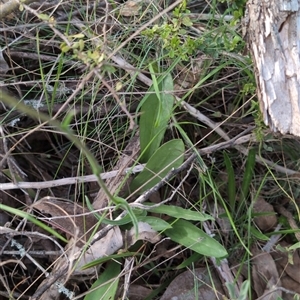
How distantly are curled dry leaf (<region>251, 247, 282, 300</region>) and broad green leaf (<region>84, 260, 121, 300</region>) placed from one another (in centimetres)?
35

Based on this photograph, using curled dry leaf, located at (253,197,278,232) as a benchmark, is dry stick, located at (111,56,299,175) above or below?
above

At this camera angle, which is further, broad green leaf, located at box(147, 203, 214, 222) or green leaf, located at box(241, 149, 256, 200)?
green leaf, located at box(241, 149, 256, 200)

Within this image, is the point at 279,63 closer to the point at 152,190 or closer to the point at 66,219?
the point at 152,190

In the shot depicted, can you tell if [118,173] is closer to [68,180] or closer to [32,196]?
[68,180]

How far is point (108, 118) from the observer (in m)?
1.13

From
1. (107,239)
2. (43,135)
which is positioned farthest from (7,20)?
(107,239)

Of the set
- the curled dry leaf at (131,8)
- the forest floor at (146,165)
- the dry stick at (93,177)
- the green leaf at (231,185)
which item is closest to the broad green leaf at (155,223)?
the forest floor at (146,165)

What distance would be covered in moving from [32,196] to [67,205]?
0.09m

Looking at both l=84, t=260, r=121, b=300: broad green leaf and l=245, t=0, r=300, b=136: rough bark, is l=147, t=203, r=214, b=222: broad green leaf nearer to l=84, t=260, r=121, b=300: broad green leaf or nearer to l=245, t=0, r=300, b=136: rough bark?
l=84, t=260, r=121, b=300: broad green leaf

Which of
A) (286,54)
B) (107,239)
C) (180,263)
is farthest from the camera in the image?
(180,263)

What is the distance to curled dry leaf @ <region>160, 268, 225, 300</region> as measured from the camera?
113 cm

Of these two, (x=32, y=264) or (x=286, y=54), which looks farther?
(x=32, y=264)

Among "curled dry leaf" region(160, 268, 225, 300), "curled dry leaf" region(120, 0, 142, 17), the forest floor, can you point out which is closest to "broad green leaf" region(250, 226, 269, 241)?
the forest floor

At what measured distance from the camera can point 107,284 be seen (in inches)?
41.3
